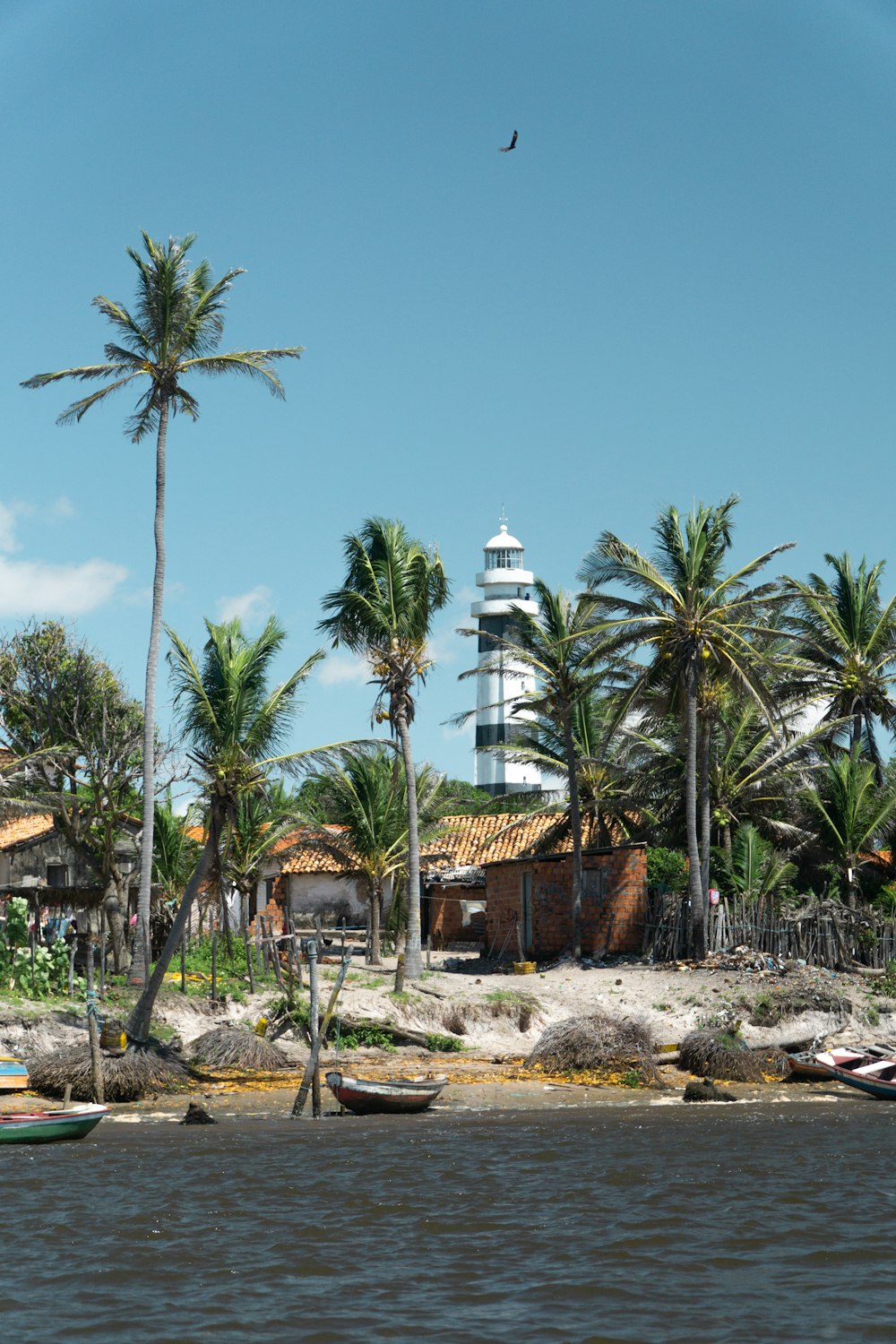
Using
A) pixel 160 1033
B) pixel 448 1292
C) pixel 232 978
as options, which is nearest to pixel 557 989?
pixel 232 978

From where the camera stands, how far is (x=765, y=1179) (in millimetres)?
17391

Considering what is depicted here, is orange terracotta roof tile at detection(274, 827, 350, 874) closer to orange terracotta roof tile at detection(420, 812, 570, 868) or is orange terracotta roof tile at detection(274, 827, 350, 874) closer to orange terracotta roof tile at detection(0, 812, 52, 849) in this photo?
orange terracotta roof tile at detection(420, 812, 570, 868)

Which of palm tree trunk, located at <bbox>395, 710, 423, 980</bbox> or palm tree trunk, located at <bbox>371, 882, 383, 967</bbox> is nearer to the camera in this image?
palm tree trunk, located at <bbox>395, 710, 423, 980</bbox>

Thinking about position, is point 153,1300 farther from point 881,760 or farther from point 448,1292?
point 881,760

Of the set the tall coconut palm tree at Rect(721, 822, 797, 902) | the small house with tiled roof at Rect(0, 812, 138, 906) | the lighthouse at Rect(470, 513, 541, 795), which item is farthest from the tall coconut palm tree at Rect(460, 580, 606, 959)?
the lighthouse at Rect(470, 513, 541, 795)

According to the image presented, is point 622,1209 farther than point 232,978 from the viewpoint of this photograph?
No

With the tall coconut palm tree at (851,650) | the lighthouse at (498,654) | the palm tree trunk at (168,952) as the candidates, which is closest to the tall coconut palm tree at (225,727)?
the palm tree trunk at (168,952)

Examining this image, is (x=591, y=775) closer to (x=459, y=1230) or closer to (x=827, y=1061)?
(x=827, y=1061)

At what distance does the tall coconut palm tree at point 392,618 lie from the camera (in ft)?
106

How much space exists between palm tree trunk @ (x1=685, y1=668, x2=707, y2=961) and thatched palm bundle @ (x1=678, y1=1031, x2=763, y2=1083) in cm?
484

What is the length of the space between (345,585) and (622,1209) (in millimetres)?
19369

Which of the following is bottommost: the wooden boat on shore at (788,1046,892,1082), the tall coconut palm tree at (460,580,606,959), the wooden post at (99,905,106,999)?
the wooden boat on shore at (788,1046,892,1082)

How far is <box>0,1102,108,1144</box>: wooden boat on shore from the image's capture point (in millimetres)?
18891

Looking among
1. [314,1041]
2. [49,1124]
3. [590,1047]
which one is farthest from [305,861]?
[49,1124]
